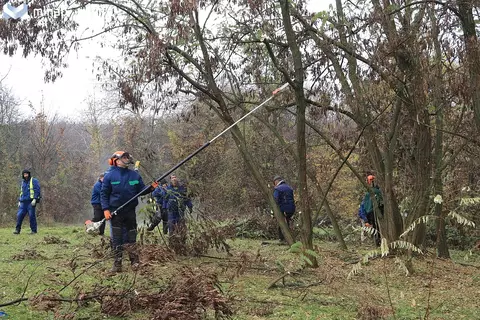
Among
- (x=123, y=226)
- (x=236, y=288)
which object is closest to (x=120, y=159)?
(x=123, y=226)

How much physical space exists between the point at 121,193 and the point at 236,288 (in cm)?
223

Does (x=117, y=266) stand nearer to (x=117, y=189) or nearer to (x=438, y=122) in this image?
(x=117, y=189)

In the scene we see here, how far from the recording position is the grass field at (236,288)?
5.40 metres

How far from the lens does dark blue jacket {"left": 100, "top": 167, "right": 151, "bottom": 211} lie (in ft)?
26.2

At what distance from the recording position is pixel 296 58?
9.02m

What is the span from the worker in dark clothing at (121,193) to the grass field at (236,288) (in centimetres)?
53

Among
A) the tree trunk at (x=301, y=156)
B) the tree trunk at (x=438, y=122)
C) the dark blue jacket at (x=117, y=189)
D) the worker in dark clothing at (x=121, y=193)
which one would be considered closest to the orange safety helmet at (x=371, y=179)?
the tree trunk at (x=438, y=122)

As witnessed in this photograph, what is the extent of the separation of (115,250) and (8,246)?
5.19 m

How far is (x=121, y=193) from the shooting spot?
8.01 meters

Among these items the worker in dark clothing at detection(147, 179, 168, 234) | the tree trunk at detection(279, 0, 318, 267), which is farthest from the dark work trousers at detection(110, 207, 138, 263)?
the tree trunk at detection(279, 0, 318, 267)

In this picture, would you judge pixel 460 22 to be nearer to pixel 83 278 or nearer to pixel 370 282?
pixel 370 282

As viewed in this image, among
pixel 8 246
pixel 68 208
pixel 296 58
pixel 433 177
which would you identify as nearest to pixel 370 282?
pixel 433 177

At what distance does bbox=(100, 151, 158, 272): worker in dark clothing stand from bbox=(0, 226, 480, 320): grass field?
0.53m

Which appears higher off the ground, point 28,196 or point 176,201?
point 28,196
